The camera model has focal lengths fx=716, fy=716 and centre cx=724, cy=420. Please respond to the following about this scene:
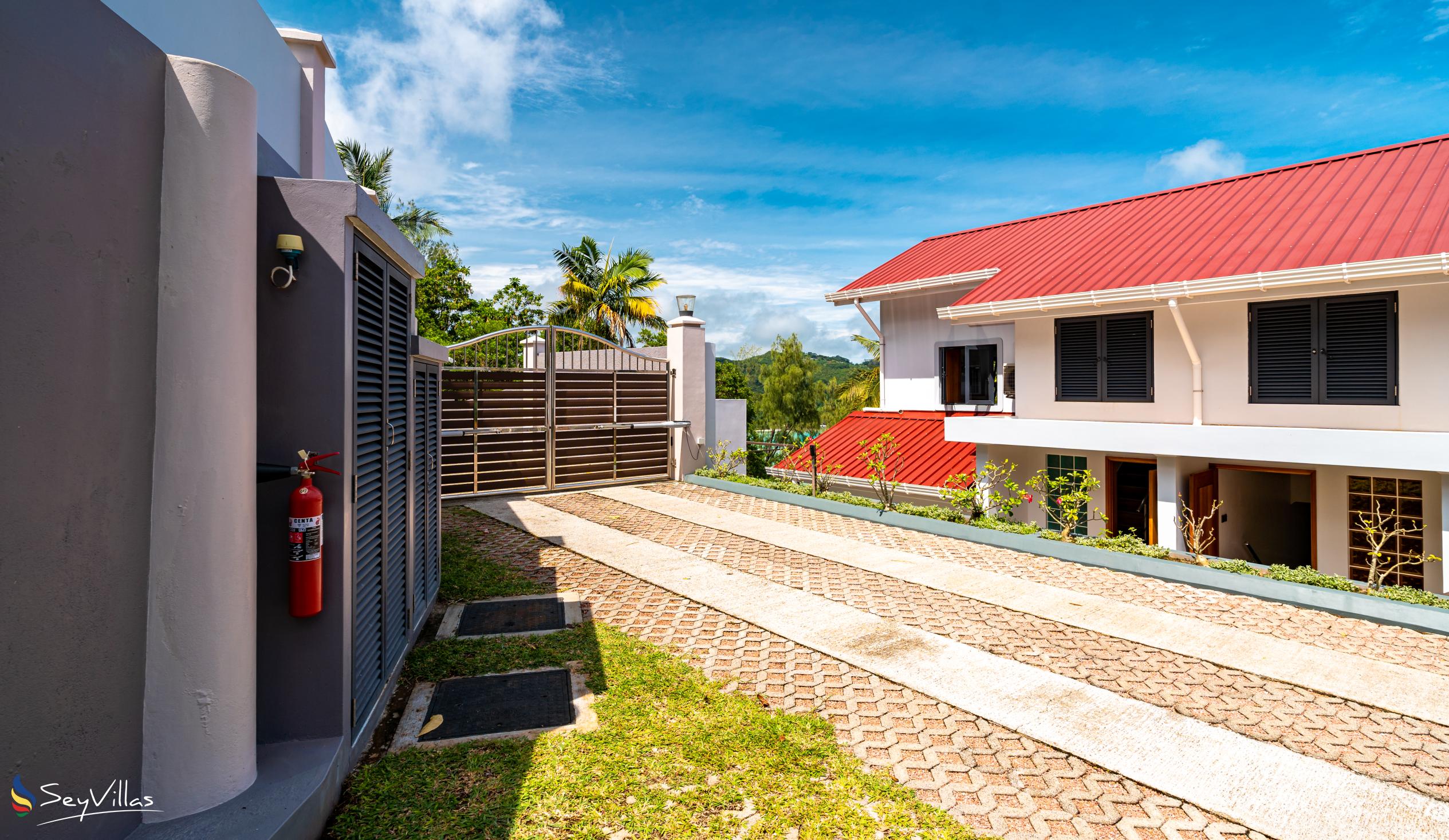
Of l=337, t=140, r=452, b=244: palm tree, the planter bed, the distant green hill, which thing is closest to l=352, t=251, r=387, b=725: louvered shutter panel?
the planter bed

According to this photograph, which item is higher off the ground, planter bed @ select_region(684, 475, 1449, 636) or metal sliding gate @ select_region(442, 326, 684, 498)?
metal sliding gate @ select_region(442, 326, 684, 498)

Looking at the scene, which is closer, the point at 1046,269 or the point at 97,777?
the point at 97,777

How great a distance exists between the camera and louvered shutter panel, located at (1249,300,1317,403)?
8414 mm

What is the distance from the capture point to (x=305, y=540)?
10.3 feet

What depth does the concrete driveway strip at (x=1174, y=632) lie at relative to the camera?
456 centimetres

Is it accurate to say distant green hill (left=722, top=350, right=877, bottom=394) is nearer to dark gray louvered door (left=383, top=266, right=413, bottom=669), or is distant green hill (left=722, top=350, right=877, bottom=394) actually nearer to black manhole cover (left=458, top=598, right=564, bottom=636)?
black manhole cover (left=458, top=598, right=564, bottom=636)

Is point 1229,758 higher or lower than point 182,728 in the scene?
lower

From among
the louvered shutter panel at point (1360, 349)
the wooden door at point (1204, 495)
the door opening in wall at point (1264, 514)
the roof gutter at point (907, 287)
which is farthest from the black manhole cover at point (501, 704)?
the roof gutter at point (907, 287)

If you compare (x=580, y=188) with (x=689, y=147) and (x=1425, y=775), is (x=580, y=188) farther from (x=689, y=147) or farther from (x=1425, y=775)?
(x=1425, y=775)

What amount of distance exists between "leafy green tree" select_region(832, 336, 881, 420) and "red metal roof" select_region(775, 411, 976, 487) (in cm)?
1342

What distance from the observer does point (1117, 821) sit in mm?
3213

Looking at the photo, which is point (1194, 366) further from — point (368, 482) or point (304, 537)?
point (304, 537)

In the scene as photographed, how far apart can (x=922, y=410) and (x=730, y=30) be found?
9229 millimetres

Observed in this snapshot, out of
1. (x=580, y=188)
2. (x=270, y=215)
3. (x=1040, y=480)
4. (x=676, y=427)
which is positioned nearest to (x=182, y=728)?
(x=270, y=215)
